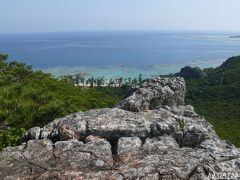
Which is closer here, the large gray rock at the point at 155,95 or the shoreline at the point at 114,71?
the large gray rock at the point at 155,95

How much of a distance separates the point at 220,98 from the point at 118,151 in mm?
94702

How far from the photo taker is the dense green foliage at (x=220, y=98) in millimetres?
69688

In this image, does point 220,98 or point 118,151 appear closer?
point 118,151

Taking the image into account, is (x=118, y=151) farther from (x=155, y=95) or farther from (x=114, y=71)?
(x=114, y=71)

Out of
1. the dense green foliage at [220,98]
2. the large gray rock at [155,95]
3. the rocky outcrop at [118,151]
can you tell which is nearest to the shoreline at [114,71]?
the dense green foliage at [220,98]

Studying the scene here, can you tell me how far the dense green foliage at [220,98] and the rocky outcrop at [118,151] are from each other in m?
43.5

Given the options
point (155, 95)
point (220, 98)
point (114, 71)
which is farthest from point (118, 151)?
point (114, 71)

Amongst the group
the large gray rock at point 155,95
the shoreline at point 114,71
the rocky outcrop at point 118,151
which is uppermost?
the rocky outcrop at point 118,151

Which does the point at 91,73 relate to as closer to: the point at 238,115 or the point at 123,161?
the point at 238,115

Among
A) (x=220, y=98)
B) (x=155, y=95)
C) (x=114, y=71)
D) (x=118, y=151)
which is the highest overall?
(x=118, y=151)

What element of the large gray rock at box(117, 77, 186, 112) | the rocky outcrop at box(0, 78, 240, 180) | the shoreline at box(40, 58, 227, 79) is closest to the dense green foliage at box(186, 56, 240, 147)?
the shoreline at box(40, 58, 227, 79)

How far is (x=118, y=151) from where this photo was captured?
9281 mm

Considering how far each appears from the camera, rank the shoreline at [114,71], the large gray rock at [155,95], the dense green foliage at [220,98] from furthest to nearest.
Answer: the shoreline at [114,71] < the dense green foliage at [220,98] < the large gray rock at [155,95]

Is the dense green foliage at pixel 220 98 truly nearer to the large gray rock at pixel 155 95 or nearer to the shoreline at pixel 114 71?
the shoreline at pixel 114 71
